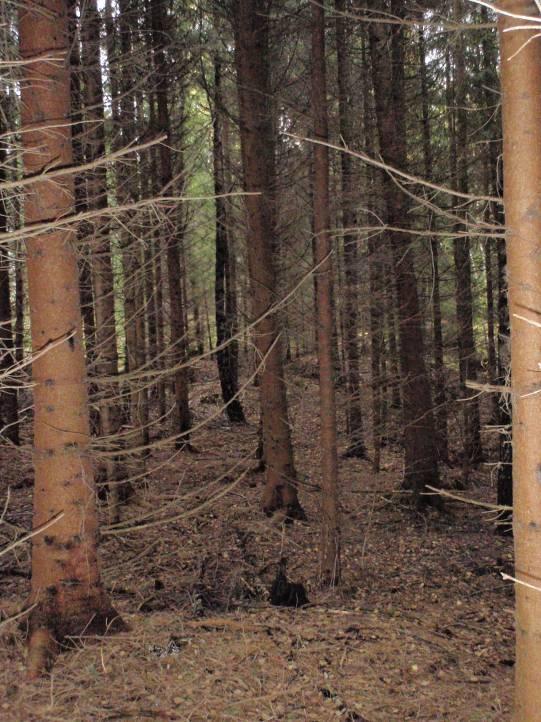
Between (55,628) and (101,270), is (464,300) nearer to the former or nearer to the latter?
(101,270)

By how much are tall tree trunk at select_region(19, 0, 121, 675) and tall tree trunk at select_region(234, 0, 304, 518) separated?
4.96 m

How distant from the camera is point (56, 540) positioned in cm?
430

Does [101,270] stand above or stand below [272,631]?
above

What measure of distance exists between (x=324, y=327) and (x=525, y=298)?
419 centimetres

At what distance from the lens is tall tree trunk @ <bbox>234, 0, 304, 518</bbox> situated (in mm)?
9227

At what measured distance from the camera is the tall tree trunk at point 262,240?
9.23 m

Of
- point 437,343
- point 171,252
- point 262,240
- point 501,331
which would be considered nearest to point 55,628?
point 262,240

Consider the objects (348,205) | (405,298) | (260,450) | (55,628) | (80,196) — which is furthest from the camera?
(260,450)

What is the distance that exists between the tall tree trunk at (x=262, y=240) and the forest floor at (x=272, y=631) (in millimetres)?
733

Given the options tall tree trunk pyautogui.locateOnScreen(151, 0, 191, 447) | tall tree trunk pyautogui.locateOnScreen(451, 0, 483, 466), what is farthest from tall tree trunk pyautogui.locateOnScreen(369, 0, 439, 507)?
tall tree trunk pyautogui.locateOnScreen(151, 0, 191, 447)

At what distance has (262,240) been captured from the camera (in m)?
9.39

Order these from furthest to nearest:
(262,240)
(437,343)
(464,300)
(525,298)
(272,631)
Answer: (464,300) → (437,343) → (262,240) → (272,631) → (525,298)

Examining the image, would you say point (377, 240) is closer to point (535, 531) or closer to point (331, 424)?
point (331, 424)

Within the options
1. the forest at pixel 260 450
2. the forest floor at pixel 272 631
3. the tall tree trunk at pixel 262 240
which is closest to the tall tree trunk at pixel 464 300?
the forest at pixel 260 450
